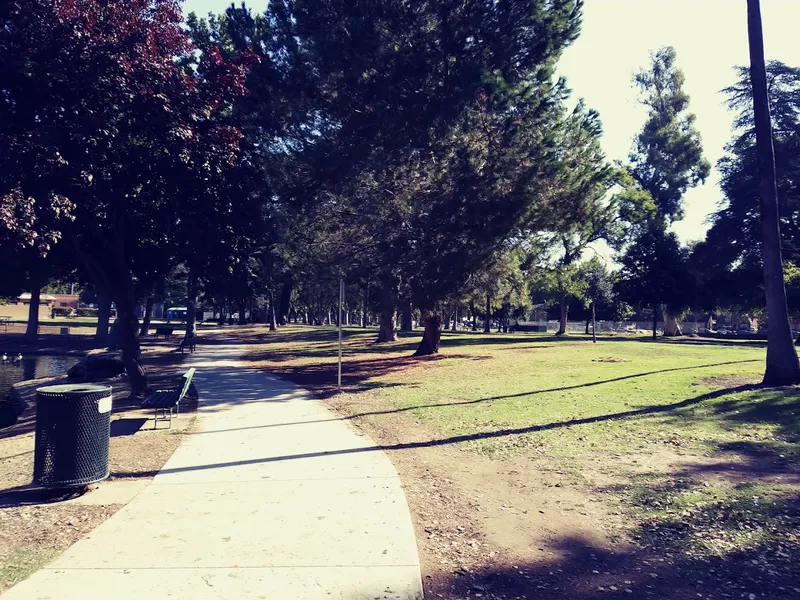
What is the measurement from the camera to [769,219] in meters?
13.4

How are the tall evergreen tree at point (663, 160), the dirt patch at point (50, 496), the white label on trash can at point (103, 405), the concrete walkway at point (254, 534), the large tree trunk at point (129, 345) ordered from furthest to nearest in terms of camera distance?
the tall evergreen tree at point (663, 160) → the large tree trunk at point (129, 345) → the white label on trash can at point (103, 405) → the dirt patch at point (50, 496) → the concrete walkway at point (254, 534)

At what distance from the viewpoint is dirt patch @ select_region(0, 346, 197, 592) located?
16.8 feet

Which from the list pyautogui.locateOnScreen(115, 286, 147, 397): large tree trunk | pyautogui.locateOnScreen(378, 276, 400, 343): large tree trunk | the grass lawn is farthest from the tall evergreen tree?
pyautogui.locateOnScreen(115, 286, 147, 397): large tree trunk

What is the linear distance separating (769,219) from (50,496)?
13.5 meters

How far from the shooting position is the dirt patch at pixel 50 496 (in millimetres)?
5121

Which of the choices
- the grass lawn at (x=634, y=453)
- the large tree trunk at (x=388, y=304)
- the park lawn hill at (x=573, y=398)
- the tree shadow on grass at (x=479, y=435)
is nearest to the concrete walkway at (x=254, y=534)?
the tree shadow on grass at (x=479, y=435)

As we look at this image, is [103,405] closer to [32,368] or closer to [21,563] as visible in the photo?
[21,563]

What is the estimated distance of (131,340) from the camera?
1449cm

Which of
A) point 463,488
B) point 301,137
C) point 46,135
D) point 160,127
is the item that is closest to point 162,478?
point 463,488

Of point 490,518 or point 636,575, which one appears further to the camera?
point 490,518

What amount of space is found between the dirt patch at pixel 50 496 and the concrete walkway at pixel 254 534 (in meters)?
0.20

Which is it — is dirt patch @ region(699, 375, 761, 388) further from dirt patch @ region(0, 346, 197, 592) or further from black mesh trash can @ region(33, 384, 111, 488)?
black mesh trash can @ region(33, 384, 111, 488)

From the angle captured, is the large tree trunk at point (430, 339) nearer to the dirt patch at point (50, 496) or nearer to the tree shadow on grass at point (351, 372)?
the tree shadow on grass at point (351, 372)

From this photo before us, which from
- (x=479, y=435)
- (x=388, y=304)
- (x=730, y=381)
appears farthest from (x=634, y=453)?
(x=388, y=304)
